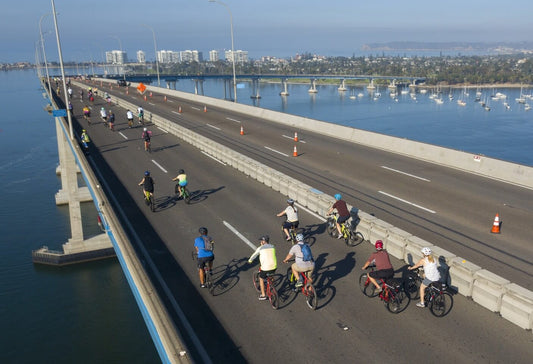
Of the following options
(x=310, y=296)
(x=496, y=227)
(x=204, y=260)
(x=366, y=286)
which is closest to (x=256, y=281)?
(x=204, y=260)

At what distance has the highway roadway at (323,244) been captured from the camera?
8.83 metres

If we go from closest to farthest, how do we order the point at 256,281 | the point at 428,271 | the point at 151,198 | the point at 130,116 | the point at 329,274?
the point at 428,271
the point at 256,281
the point at 329,274
the point at 151,198
the point at 130,116

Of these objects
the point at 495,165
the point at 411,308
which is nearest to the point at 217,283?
the point at 411,308

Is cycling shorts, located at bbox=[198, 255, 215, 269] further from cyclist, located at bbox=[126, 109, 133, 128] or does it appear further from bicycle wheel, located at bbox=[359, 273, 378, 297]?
cyclist, located at bbox=[126, 109, 133, 128]

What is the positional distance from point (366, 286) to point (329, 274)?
1414mm

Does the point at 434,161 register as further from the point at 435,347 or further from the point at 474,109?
the point at 474,109

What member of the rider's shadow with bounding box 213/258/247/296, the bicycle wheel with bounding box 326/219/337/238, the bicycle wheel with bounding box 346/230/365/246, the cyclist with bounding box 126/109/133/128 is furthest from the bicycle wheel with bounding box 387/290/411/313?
the cyclist with bounding box 126/109/133/128

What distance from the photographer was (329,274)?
38.7 feet

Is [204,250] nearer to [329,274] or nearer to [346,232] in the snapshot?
[329,274]

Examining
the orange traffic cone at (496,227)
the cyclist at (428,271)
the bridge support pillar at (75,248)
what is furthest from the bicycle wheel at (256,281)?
the bridge support pillar at (75,248)

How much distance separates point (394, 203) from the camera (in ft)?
57.4

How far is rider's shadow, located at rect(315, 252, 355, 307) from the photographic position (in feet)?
35.2

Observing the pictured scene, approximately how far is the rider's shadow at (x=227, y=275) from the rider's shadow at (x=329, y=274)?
88.2 inches

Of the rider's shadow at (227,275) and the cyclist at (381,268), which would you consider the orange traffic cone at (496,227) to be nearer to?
the cyclist at (381,268)
